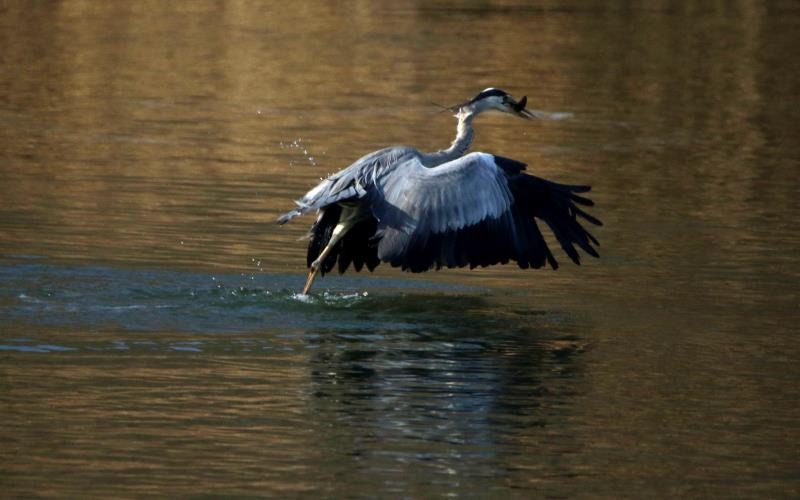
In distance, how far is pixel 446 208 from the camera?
12.0 metres

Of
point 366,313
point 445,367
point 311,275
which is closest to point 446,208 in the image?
point 366,313

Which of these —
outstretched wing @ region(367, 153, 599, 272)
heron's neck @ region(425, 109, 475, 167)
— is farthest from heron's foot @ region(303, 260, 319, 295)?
heron's neck @ region(425, 109, 475, 167)

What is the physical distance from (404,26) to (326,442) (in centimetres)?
2839

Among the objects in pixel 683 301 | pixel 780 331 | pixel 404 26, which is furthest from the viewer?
pixel 404 26

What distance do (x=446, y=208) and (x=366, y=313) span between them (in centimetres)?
90

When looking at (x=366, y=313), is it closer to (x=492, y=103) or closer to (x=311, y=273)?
(x=311, y=273)

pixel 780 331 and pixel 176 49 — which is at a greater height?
pixel 176 49

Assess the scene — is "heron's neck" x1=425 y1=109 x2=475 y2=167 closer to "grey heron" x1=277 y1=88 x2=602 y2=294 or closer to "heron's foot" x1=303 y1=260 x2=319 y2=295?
"grey heron" x1=277 y1=88 x2=602 y2=294

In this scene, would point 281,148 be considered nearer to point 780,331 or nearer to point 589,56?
point 780,331

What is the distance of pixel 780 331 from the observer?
11953 millimetres

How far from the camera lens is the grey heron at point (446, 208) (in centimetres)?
1199

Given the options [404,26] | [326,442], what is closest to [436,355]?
[326,442]

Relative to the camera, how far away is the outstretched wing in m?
12.0

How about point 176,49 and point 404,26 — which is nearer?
point 176,49
